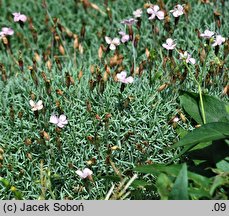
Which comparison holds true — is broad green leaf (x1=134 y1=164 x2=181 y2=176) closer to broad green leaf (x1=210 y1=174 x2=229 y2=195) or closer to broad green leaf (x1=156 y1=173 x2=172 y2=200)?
broad green leaf (x1=156 y1=173 x2=172 y2=200)

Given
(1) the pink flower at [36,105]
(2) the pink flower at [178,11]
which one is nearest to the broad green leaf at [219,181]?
(1) the pink flower at [36,105]

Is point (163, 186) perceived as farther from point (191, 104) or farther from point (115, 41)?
point (115, 41)

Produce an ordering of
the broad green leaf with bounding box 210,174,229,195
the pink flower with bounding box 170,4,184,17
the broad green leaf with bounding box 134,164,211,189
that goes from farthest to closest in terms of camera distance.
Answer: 1. the pink flower with bounding box 170,4,184,17
2. the broad green leaf with bounding box 134,164,211,189
3. the broad green leaf with bounding box 210,174,229,195

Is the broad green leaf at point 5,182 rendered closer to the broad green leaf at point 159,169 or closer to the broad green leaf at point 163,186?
the broad green leaf at point 159,169

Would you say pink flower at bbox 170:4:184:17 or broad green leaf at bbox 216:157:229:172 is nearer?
broad green leaf at bbox 216:157:229:172

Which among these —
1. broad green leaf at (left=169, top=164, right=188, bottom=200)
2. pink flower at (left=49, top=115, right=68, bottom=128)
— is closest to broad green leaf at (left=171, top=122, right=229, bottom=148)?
broad green leaf at (left=169, top=164, right=188, bottom=200)

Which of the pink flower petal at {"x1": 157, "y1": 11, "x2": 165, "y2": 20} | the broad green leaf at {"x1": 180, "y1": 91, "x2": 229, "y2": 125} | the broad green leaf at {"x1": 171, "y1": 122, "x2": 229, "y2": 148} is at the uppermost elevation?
the pink flower petal at {"x1": 157, "y1": 11, "x2": 165, "y2": 20}

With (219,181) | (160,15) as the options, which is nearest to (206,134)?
(219,181)

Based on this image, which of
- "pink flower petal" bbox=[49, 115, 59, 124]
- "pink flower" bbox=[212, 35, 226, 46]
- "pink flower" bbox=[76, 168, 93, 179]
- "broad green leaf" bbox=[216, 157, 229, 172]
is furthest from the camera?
"pink flower" bbox=[212, 35, 226, 46]
